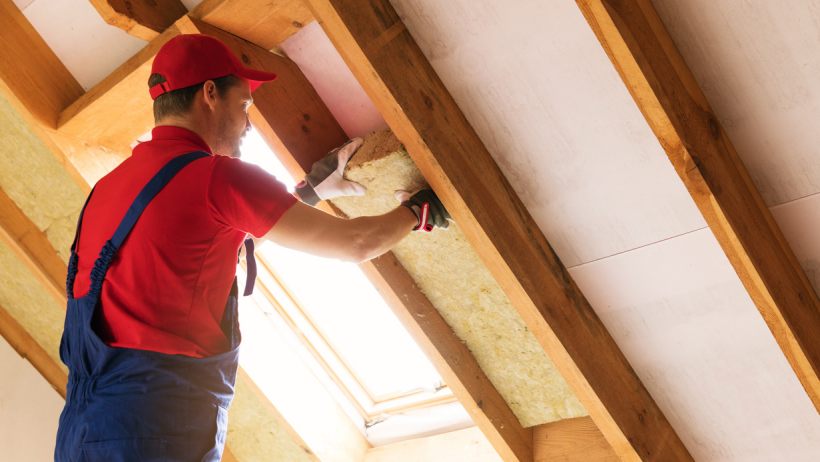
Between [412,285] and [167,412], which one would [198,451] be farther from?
[412,285]

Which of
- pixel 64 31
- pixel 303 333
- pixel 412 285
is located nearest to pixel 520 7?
pixel 412 285

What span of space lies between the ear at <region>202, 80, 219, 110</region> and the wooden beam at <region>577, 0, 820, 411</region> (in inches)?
35.5

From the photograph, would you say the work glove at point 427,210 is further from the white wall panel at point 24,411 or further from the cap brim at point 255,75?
the white wall panel at point 24,411

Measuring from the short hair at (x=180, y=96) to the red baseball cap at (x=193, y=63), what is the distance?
0.04ft

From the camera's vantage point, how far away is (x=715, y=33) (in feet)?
5.53

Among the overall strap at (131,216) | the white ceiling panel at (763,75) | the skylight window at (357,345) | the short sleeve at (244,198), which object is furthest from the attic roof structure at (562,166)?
the skylight window at (357,345)

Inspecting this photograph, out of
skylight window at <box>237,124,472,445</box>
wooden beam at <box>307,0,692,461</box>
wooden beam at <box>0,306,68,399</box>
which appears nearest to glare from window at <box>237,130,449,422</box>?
skylight window at <box>237,124,472,445</box>

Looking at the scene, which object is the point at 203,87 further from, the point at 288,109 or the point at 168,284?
the point at 168,284

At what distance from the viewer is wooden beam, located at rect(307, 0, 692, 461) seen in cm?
194

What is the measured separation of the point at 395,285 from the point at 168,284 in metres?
0.74

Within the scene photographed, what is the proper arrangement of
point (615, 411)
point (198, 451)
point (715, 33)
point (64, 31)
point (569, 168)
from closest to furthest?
1. point (715, 33)
2. point (198, 451)
3. point (569, 168)
4. point (615, 411)
5. point (64, 31)

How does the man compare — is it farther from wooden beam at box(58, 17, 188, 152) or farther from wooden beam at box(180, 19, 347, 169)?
wooden beam at box(58, 17, 188, 152)

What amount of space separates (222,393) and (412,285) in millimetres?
712

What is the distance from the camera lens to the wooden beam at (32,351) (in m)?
3.81
